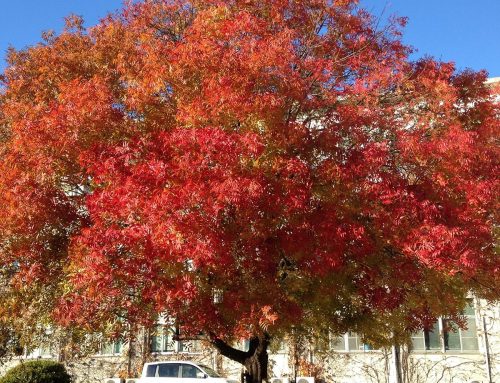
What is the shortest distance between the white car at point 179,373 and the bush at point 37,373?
3.14 meters

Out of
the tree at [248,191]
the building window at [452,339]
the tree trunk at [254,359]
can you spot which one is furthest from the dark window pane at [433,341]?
the tree trunk at [254,359]

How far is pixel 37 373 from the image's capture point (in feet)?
61.9

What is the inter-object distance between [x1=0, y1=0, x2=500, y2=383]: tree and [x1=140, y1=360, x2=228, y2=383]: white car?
7179mm

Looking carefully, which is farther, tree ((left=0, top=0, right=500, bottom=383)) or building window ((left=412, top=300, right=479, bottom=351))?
building window ((left=412, top=300, right=479, bottom=351))

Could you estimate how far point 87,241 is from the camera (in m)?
9.64

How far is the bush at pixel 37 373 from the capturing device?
18.4 m

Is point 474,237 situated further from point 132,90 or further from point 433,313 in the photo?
point 132,90

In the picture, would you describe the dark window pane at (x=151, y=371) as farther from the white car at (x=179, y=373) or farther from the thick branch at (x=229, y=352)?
the thick branch at (x=229, y=352)

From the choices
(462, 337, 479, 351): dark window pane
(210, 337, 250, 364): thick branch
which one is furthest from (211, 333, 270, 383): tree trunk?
(462, 337, 479, 351): dark window pane

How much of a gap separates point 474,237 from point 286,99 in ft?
14.3

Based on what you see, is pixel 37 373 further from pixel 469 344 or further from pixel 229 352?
pixel 469 344

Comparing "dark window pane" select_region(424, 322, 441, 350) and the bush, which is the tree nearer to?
the bush

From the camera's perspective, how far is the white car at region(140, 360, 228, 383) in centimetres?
1812

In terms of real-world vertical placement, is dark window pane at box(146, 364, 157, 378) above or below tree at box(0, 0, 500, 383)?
below
